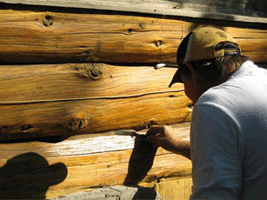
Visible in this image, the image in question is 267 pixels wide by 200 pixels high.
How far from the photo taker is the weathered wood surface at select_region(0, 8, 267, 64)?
2.60 metres

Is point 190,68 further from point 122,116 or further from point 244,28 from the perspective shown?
point 244,28

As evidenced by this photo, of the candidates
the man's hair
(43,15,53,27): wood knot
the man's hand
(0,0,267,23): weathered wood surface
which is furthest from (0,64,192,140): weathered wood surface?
the man's hair

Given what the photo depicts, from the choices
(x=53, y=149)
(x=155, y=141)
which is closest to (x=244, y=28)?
(x=155, y=141)

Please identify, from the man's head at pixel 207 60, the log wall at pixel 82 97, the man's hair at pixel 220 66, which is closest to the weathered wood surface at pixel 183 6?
the log wall at pixel 82 97

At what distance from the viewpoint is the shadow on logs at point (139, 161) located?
10.3ft

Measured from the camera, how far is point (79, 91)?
284 cm

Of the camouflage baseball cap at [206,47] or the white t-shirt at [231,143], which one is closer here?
the white t-shirt at [231,143]

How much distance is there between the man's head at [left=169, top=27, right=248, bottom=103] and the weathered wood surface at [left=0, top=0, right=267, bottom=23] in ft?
2.85

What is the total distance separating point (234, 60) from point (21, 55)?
1.36m

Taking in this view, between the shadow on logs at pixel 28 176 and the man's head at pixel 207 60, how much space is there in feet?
3.78

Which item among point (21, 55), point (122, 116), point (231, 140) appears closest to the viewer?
point (231, 140)

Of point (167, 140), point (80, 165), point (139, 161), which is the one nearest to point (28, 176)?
point (80, 165)

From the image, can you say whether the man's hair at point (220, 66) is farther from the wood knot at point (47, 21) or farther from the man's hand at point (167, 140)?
the wood knot at point (47, 21)

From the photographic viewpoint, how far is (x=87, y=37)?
2.82m
